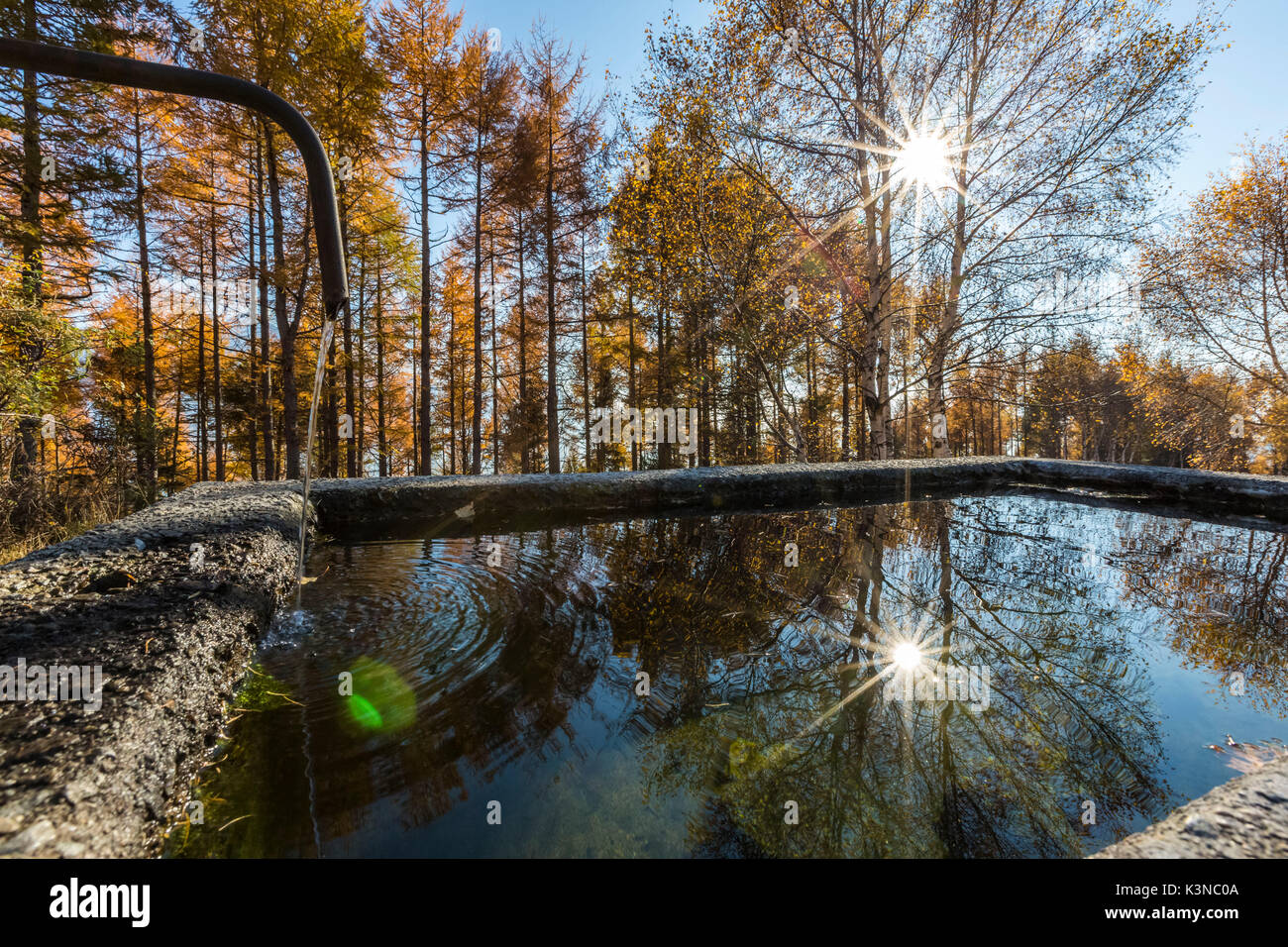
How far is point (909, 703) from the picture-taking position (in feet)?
5.71

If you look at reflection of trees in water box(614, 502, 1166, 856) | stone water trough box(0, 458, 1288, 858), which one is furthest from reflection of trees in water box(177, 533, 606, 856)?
reflection of trees in water box(614, 502, 1166, 856)

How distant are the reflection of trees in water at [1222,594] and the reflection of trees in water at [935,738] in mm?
336

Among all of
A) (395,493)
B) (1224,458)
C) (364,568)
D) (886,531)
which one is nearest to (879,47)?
(886,531)

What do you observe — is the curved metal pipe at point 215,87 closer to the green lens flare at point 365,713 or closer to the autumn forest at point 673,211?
the green lens flare at point 365,713

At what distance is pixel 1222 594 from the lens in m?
2.92

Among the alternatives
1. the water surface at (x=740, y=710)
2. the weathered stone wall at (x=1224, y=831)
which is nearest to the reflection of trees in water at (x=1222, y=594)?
the water surface at (x=740, y=710)

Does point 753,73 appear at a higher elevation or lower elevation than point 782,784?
higher

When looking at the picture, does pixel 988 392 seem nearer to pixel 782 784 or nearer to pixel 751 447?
pixel 751 447

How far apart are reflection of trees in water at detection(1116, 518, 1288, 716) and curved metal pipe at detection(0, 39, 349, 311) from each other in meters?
3.44

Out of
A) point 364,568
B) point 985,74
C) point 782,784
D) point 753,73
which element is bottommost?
point 782,784

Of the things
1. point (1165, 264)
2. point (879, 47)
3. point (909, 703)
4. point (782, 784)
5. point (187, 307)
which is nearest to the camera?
point (782, 784)

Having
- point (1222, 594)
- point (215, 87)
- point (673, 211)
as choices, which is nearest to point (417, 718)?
point (215, 87)

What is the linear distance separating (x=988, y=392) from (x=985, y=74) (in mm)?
5384

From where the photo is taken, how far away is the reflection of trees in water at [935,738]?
1.23 metres
